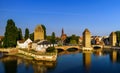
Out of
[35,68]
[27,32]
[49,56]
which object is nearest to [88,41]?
[27,32]

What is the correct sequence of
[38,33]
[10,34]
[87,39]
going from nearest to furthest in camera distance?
[10,34] < [38,33] < [87,39]

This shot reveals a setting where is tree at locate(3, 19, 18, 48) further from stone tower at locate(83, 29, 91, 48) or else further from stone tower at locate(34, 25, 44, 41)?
stone tower at locate(83, 29, 91, 48)

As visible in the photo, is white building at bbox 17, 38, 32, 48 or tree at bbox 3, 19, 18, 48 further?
white building at bbox 17, 38, 32, 48

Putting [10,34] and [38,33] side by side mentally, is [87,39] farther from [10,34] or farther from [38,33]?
[10,34]

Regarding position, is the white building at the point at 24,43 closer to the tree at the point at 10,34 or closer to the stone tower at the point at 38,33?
the tree at the point at 10,34

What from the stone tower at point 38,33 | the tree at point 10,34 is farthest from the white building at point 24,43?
the stone tower at point 38,33

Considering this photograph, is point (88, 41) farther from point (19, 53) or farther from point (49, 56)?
point (49, 56)

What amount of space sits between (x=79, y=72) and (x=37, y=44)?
33448 millimetres

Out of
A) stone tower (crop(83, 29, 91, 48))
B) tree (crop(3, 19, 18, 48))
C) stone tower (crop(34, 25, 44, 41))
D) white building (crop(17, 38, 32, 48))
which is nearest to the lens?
tree (crop(3, 19, 18, 48))

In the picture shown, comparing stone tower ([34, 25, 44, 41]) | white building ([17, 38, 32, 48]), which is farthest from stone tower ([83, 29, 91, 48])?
white building ([17, 38, 32, 48])

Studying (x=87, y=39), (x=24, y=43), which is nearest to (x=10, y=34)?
(x=24, y=43)

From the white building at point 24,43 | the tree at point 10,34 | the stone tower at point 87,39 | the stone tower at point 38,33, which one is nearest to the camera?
the tree at point 10,34

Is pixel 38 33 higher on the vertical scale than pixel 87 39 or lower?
higher

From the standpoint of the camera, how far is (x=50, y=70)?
173 ft
